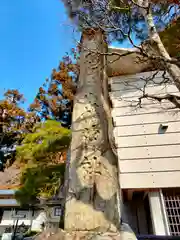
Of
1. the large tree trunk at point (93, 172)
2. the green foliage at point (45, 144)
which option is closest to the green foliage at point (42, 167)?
the green foliage at point (45, 144)

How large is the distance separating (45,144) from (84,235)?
3263 millimetres

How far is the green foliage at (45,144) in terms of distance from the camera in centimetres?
470

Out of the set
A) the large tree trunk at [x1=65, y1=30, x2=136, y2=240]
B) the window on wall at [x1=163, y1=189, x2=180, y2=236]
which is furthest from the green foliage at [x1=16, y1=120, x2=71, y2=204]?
the window on wall at [x1=163, y1=189, x2=180, y2=236]

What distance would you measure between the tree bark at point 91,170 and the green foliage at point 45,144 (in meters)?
2.08

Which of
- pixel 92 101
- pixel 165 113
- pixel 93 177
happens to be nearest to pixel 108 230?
pixel 93 177

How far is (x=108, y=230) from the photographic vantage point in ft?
5.44

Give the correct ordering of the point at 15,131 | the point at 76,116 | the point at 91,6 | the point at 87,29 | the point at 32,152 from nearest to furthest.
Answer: the point at 76,116 < the point at 87,29 < the point at 91,6 < the point at 32,152 < the point at 15,131

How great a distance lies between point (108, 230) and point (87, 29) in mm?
3693

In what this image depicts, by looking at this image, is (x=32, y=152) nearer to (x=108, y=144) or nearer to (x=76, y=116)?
(x=76, y=116)

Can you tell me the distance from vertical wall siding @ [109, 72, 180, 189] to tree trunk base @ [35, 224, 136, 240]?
8.49 ft

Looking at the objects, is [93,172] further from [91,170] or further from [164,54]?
[164,54]

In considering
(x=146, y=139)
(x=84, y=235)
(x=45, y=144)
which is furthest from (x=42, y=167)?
(x=84, y=235)

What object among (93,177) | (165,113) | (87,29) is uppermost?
(87,29)

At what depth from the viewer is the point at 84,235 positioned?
1655mm
